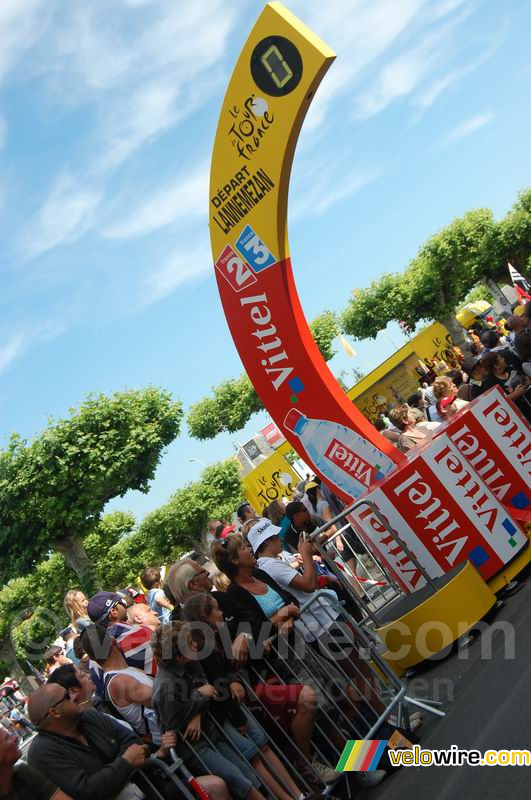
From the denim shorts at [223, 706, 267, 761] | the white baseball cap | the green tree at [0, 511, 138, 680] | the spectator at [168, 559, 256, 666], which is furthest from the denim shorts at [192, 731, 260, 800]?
the green tree at [0, 511, 138, 680]

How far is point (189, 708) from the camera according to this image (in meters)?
4.77

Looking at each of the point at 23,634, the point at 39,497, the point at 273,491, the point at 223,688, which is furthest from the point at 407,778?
the point at 23,634

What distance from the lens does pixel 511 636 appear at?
606 cm

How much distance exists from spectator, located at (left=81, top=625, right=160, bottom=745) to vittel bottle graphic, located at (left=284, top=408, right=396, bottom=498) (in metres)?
3.83

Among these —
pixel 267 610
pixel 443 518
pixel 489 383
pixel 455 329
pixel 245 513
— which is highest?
pixel 455 329

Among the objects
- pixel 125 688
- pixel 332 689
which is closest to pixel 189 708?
pixel 125 688

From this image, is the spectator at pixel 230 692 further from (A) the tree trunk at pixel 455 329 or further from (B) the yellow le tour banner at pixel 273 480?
(A) the tree trunk at pixel 455 329

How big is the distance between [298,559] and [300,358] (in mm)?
2174

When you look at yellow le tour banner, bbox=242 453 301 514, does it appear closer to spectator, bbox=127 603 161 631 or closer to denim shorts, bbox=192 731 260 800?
spectator, bbox=127 603 161 631

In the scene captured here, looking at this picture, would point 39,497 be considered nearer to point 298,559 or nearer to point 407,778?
point 298,559

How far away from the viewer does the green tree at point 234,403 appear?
44.8 metres

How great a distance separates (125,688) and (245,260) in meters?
4.97

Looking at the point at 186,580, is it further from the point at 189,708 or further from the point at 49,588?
the point at 49,588

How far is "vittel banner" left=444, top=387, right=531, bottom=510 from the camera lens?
25.1ft
